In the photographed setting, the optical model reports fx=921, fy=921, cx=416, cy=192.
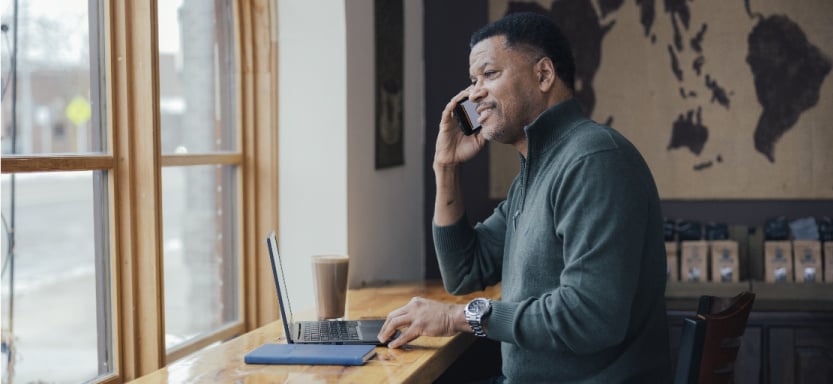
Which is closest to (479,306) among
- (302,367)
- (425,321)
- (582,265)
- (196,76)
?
(425,321)

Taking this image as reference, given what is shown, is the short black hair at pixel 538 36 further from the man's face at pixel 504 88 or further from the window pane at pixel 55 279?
the window pane at pixel 55 279

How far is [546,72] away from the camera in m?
2.05

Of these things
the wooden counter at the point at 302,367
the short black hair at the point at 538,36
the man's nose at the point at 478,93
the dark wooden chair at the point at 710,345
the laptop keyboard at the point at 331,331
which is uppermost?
the short black hair at the point at 538,36

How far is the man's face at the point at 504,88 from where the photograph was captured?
2.05m

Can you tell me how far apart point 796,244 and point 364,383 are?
229 centimetres

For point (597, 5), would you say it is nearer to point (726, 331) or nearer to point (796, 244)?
point (796, 244)

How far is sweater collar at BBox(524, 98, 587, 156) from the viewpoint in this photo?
2027 millimetres

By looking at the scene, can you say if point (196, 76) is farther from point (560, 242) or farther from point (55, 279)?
point (560, 242)

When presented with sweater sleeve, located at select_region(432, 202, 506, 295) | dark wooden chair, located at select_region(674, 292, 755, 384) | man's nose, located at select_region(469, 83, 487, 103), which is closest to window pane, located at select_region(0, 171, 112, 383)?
sweater sleeve, located at select_region(432, 202, 506, 295)

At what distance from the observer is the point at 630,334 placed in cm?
190

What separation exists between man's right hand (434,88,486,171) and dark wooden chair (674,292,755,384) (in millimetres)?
808

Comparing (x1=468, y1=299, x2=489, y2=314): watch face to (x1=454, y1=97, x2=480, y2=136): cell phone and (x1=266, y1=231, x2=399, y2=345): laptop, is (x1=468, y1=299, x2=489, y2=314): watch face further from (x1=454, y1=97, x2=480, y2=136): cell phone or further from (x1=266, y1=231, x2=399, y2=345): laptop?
(x1=454, y1=97, x2=480, y2=136): cell phone

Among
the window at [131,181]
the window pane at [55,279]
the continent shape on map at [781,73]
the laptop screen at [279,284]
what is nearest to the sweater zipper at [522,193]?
the laptop screen at [279,284]

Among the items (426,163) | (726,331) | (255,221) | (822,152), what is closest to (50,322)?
(255,221)
